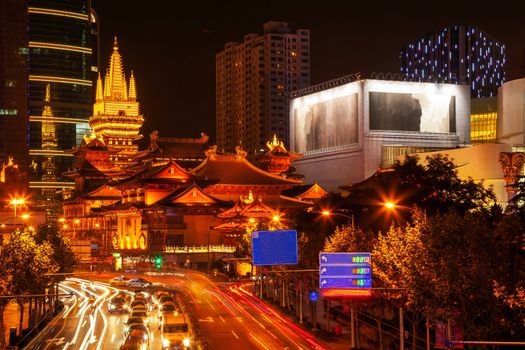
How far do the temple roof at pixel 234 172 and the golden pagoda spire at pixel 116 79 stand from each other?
160 feet

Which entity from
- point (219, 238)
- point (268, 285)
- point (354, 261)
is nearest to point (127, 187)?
point (219, 238)

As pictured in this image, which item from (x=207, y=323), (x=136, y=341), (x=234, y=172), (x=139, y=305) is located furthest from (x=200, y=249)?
(x=136, y=341)

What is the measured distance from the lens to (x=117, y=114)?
165875mm

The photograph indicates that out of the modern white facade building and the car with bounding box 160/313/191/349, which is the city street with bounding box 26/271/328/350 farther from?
the modern white facade building

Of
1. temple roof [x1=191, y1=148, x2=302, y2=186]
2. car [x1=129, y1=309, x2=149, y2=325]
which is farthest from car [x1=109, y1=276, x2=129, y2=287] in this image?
temple roof [x1=191, y1=148, x2=302, y2=186]

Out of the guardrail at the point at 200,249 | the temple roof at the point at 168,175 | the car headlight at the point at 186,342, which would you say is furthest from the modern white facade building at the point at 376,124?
the car headlight at the point at 186,342

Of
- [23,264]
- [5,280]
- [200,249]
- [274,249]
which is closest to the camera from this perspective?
[5,280]

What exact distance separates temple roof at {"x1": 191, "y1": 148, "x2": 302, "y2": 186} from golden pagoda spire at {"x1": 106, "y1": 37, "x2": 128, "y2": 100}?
48.6 meters

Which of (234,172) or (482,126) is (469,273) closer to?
(234,172)

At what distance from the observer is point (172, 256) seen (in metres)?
109

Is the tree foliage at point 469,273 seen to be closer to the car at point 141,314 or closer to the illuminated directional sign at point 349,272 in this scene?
the illuminated directional sign at point 349,272

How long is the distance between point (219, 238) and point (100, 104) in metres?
60.7

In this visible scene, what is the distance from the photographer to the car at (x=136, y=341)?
42584 mm

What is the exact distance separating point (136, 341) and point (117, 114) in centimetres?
12532
